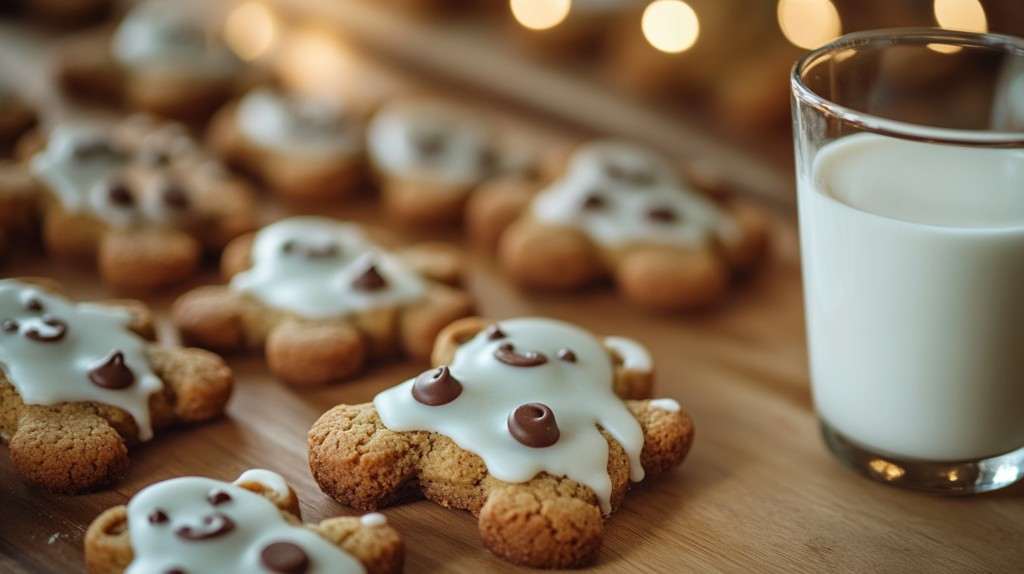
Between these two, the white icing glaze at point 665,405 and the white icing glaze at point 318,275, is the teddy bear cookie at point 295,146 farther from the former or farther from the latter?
the white icing glaze at point 665,405

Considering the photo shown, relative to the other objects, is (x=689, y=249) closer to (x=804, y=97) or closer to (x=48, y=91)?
(x=804, y=97)

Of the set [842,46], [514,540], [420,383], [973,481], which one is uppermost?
[842,46]

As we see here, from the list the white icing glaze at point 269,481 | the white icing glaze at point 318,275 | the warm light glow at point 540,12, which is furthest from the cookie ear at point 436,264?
the warm light glow at point 540,12

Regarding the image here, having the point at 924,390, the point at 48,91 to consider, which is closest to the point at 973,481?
the point at 924,390

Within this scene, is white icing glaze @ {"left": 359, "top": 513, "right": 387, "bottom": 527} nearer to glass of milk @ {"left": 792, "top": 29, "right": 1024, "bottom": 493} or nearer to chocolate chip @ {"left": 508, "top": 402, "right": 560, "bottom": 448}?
chocolate chip @ {"left": 508, "top": 402, "right": 560, "bottom": 448}

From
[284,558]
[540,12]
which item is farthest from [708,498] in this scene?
[540,12]

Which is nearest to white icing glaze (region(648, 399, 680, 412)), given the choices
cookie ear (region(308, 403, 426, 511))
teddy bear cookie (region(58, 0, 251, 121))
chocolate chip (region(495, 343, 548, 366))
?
chocolate chip (region(495, 343, 548, 366))
